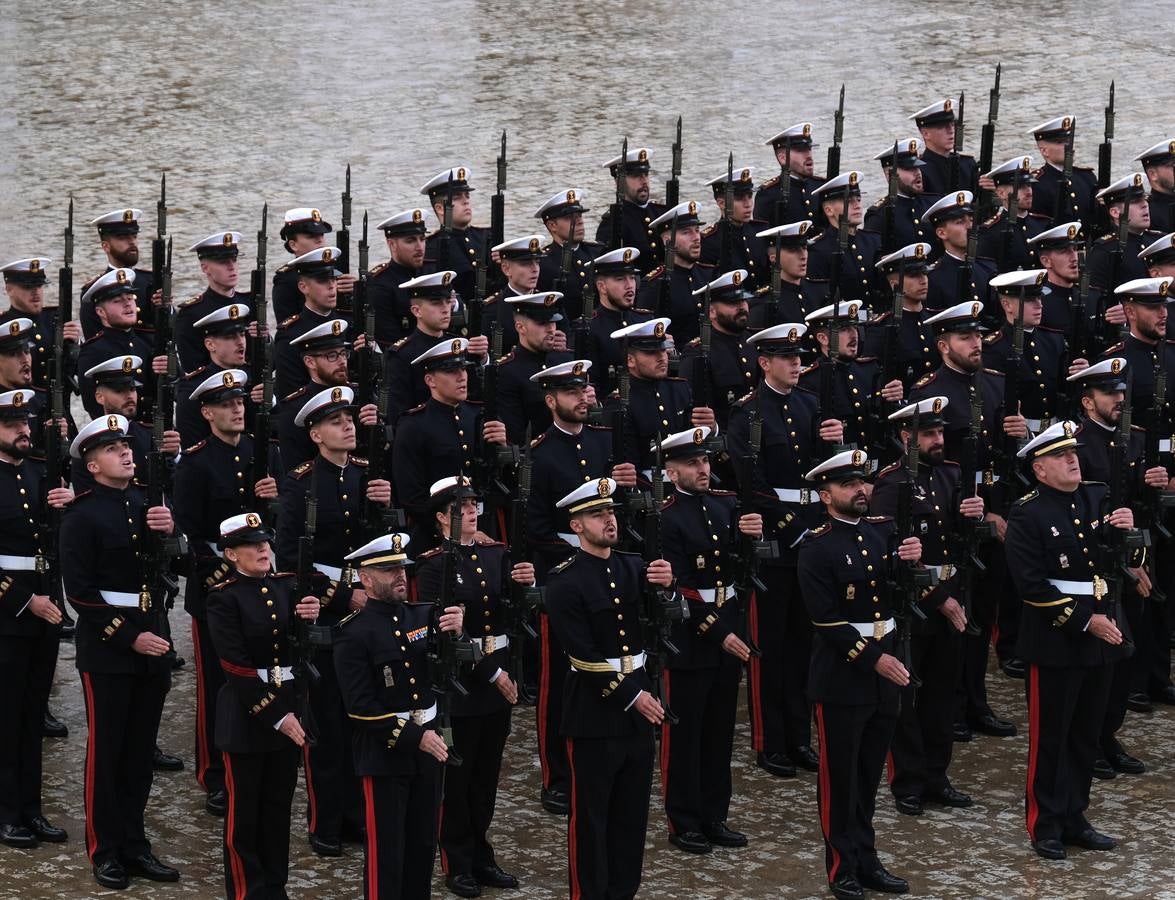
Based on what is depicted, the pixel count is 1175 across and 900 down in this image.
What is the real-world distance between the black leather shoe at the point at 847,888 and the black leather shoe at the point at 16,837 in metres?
4.11

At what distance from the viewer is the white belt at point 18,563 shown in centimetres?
1294

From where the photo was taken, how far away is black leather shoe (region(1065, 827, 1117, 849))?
12992 mm

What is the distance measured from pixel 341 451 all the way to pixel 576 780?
2.45m

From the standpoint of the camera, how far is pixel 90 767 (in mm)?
12500

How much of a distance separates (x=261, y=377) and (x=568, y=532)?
2.60 m

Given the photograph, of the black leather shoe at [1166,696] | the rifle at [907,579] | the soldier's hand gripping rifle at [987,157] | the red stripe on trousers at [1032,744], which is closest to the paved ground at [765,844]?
the red stripe on trousers at [1032,744]

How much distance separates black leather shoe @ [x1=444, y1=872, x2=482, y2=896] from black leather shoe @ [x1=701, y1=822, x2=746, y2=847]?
1.37 metres

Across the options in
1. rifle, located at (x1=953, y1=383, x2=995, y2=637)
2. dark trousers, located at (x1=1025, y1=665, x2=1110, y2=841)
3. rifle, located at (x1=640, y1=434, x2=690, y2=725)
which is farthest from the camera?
rifle, located at (x1=953, y1=383, x2=995, y2=637)

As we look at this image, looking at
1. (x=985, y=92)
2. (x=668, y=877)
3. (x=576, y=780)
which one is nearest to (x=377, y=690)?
(x=576, y=780)

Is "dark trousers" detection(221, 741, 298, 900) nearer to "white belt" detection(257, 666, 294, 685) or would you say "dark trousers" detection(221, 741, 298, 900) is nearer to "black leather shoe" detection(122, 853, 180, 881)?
"white belt" detection(257, 666, 294, 685)

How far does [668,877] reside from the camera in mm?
12633

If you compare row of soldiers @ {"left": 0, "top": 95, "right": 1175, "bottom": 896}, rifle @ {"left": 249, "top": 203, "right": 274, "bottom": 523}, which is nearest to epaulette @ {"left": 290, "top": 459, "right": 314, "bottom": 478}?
row of soldiers @ {"left": 0, "top": 95, "right": 1175, "bottom": 896}

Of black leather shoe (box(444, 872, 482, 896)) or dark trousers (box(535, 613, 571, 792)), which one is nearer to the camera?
black leather shoe (box(444, 872, 482, 896))

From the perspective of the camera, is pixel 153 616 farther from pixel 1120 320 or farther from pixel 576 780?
pixel 1120 320
